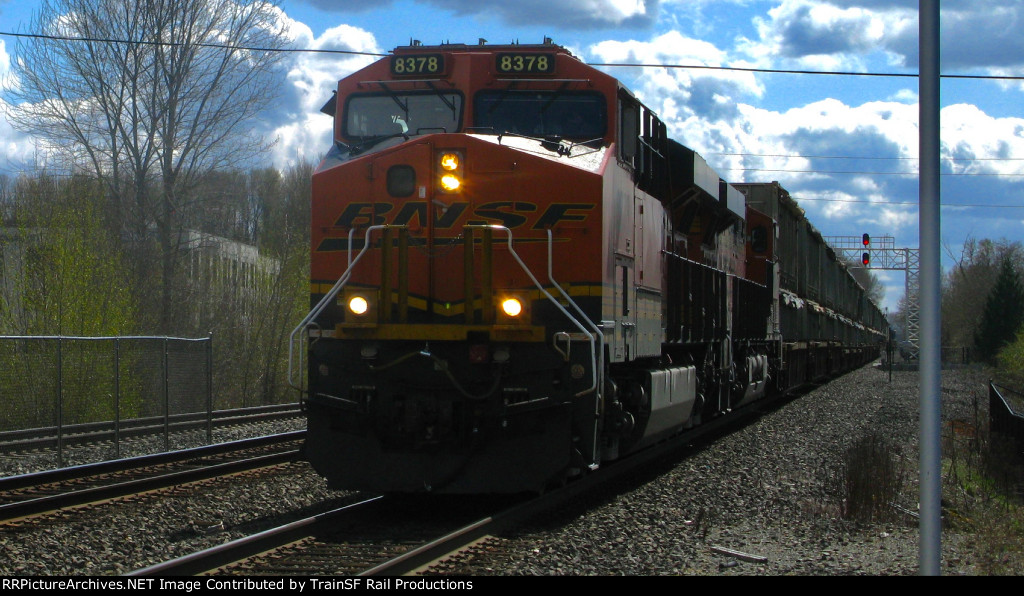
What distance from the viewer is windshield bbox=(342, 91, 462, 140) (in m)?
9.10

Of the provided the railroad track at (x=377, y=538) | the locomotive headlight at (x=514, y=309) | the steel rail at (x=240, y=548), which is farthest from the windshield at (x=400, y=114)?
the steel rail at (x=240, y=548)

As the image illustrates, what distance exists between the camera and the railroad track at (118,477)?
27.1 ft

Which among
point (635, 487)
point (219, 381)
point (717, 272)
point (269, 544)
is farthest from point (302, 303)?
point (269, 544)

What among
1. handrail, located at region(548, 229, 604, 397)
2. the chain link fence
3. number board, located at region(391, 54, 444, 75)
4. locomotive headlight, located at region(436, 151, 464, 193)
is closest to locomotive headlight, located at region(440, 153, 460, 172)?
locomotive headlight, located at region(436, 151, 464, 193)

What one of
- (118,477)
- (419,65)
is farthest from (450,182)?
(118,477)

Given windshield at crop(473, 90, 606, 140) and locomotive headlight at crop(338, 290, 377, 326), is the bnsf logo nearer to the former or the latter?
locomotive headlight at crop(338, 290, 377, 326)

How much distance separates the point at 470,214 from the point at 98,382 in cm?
859

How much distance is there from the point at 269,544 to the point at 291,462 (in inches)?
195

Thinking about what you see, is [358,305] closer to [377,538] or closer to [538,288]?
[538,288]

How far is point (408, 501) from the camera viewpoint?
29.3 ft

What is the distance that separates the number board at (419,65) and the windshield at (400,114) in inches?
7.8

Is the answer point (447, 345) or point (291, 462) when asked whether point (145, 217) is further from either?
point (447, 345)

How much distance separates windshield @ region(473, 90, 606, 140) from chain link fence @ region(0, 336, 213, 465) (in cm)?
689

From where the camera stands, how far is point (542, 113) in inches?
361
